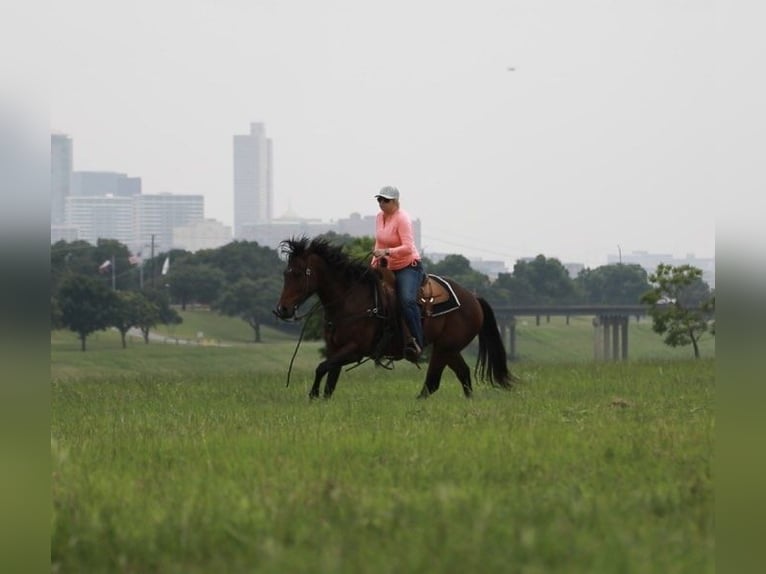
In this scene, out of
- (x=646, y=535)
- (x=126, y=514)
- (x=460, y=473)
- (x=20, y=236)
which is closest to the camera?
(x=20, y=236)

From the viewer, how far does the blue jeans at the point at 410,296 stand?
19.0 meters

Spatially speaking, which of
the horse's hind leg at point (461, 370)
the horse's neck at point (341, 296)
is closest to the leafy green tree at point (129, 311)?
the horse's hind leg at point (461, 370)

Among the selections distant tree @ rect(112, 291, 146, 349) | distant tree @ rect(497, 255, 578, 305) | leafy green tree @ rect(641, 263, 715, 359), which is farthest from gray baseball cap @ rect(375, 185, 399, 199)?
distant tree @ rect(497, 255, 578, 305)

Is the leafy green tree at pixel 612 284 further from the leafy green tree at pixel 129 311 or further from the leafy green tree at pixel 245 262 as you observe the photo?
the leafy green tree at pixel 129 311

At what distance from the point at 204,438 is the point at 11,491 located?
6600mm

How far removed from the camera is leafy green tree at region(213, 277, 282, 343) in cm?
13262

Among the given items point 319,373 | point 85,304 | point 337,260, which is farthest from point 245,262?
point 319,373

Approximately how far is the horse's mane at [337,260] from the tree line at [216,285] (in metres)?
93.8

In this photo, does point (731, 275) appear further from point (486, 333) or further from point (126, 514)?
point (486, 333)

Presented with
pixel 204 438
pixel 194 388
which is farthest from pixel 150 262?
pixel 204 438

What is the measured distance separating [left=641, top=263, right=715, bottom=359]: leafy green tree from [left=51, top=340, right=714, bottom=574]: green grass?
160 feet

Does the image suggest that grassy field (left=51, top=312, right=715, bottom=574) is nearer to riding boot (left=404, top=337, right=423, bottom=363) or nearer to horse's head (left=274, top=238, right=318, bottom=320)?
horse's head (left=274, top=238, right=318, bottom=320)

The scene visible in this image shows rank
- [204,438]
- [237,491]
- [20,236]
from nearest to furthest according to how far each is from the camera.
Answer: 1. [20,236]
2. [237,491]
3. [204,438]

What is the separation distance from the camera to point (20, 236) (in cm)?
532
